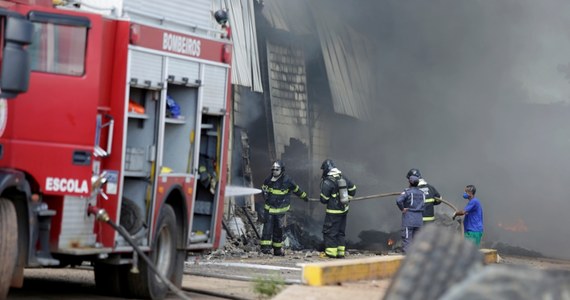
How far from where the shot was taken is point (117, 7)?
10492 mm

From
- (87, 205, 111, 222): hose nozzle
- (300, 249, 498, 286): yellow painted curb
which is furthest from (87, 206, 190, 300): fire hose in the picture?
(300, 249, 498, 286): yellow painted curb

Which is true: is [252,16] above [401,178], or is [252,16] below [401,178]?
above

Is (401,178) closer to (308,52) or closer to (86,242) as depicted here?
(308,52)

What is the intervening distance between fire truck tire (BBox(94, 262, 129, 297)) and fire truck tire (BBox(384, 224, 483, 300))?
7019mm

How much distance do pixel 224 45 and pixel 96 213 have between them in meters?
2.76

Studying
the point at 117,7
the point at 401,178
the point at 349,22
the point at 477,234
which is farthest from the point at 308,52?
the point at 117,7

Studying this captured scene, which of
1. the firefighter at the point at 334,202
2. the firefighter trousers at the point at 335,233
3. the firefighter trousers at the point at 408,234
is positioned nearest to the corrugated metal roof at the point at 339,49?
the firefighter at the point at 334,202

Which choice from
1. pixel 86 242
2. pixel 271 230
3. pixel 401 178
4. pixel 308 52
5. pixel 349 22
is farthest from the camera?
pixel 401 178

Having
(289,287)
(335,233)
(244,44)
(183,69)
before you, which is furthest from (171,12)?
(244,44)

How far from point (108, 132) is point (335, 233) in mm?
12371

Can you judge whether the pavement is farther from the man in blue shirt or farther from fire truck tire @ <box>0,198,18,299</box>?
the man in blue shirt

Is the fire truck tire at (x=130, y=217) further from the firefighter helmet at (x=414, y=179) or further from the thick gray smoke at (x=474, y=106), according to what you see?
the thick gray smoke at (x=474, y=106)

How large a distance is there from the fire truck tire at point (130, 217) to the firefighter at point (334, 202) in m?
11.3

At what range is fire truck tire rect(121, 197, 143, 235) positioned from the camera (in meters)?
10.8
